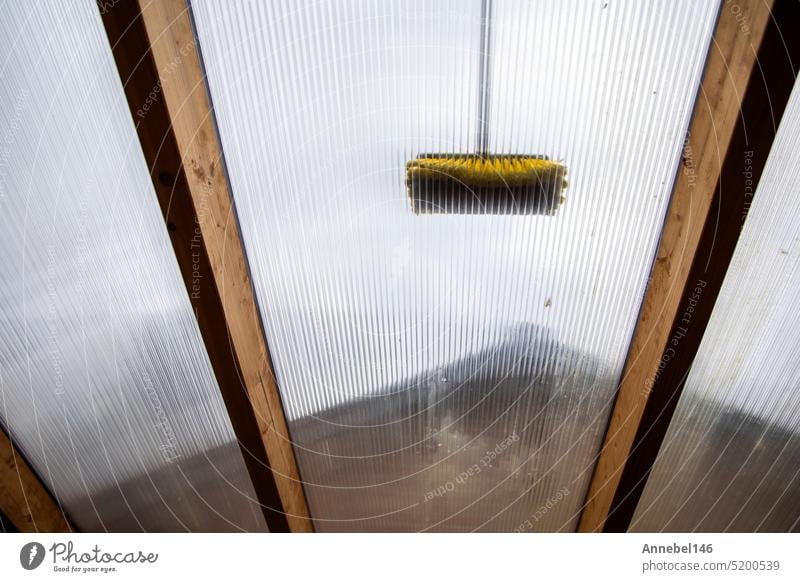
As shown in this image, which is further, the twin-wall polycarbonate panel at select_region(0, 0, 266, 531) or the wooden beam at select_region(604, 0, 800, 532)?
the twin-wall polycarbonate panel at select_region(0, 0, 266, 531)

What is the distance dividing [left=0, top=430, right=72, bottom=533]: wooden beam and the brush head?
1496 millimetres

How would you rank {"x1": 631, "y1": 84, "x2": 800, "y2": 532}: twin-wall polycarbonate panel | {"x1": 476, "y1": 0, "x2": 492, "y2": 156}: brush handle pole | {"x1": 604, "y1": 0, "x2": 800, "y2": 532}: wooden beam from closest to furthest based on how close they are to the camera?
{"x1": 604, "y1": 0, "x2": 800, "y2": 532}: wooden beam, {"x1": 476, "y1": 0, "x2": 492, "y2": 156}: brush handle pole, {"x1": 631, "y1": 84, "x2": 800, "y2": 532}: twin-wall polycarbonate panel

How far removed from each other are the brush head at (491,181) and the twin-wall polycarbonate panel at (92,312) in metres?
0.65

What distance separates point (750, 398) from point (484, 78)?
1192 mm

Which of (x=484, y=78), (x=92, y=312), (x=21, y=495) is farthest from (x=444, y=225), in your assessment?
(x=21, y=495)

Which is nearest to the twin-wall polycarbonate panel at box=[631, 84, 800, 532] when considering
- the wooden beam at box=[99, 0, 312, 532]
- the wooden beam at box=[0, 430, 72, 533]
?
the wooden beam at box=[99, 0, 312, 532]

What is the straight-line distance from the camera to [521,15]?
99 centimetres

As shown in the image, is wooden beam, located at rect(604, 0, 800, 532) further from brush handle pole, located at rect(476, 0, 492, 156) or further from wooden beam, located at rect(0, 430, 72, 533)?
wooden beam, located at rect(0, 430, 72, 533)

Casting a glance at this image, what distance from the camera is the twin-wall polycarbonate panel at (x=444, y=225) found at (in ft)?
3.28

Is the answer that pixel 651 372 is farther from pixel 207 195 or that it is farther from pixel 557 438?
pixel 207 195

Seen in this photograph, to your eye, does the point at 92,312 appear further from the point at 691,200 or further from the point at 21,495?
the point at 691,200

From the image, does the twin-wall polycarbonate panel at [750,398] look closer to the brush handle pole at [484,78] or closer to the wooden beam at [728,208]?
the wooden beam at [728,208]

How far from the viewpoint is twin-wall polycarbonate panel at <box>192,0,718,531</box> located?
1.00m
